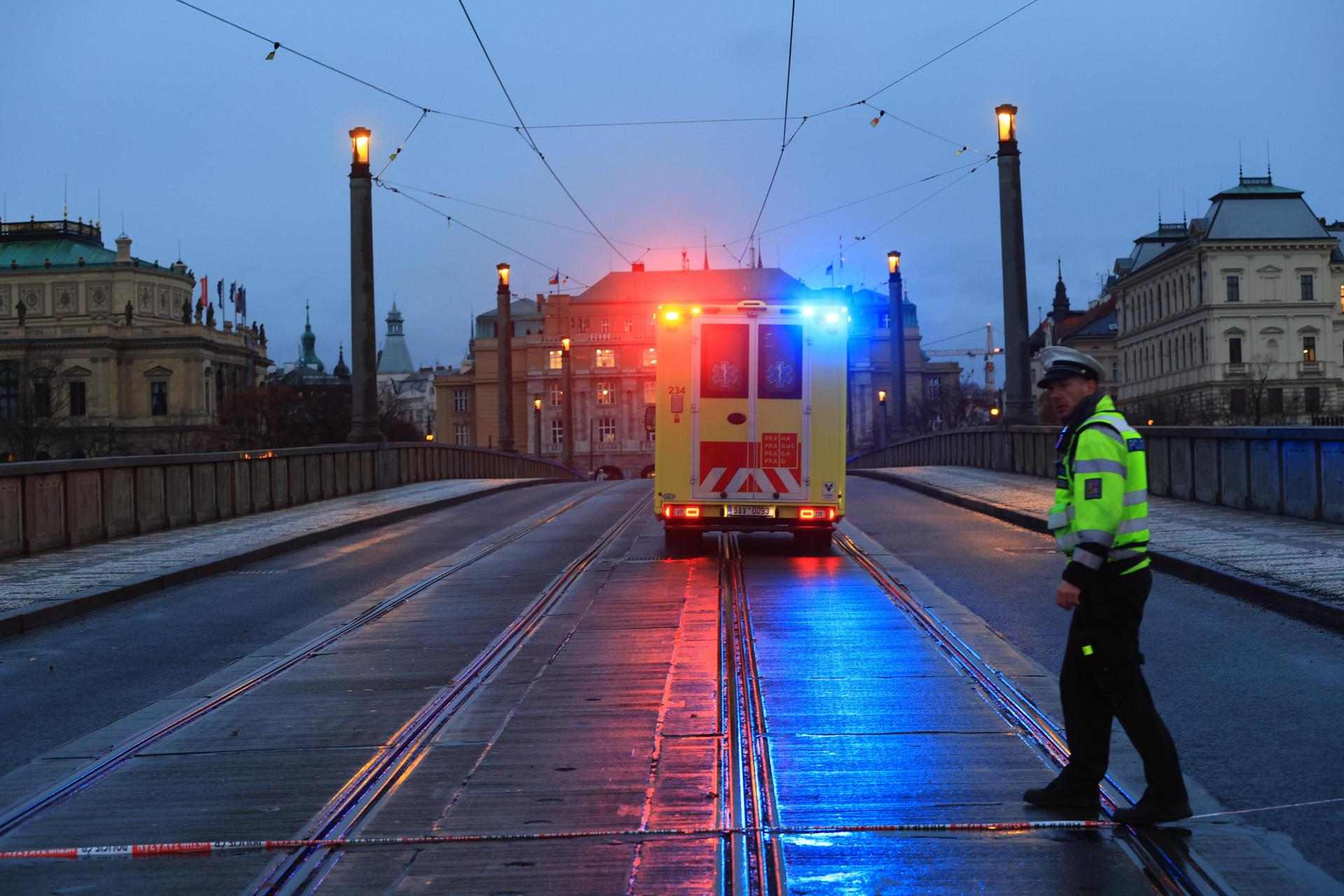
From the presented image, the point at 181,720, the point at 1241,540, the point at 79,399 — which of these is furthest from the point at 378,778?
the point at 79,399

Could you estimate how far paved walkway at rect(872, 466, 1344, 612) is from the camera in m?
12.1

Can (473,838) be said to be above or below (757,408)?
below

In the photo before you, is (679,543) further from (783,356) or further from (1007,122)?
(1007,122)

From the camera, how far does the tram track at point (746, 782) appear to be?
5.31m

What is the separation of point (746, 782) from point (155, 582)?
10096mm

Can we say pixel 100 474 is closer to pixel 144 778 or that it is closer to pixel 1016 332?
pixel 144 778

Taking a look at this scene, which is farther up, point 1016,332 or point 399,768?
point 1016,332

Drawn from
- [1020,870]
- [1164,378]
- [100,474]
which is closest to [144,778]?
[1020,870]

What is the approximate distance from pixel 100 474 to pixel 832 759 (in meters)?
15.3

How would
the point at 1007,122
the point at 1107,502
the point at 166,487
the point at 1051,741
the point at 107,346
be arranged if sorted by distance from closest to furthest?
the point at 1107,502 → the point at 1051,741 → the point at 166,487 → the point at 1007,122 → the point at 107,346

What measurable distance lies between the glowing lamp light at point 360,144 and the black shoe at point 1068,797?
24.7 metres

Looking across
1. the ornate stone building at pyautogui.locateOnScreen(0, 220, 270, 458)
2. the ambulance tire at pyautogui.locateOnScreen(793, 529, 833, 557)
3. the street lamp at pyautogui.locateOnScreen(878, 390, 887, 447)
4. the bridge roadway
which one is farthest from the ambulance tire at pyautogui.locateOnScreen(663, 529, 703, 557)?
the ornate stone building at pyautogui.locateOnScreen(0, 220, 270, 458)

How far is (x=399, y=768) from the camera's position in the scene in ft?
23.2

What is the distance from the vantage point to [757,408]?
16.9 m
